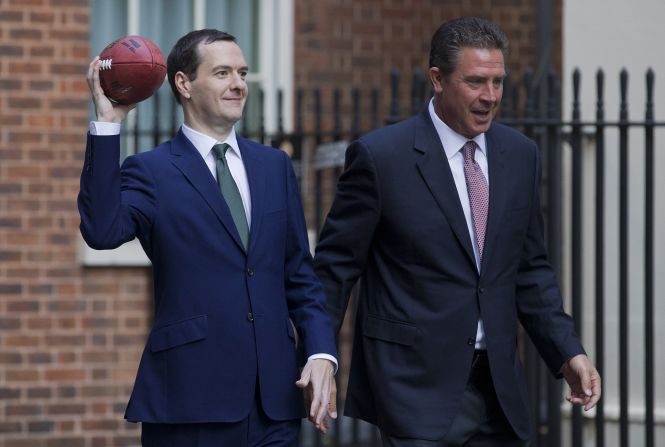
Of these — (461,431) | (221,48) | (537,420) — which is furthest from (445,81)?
(537,420)

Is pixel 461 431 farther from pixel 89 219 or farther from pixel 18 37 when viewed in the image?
pixel 18 37

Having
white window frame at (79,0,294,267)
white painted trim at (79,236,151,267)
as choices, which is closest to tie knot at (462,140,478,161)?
white painted trim at (79,236,151,267)

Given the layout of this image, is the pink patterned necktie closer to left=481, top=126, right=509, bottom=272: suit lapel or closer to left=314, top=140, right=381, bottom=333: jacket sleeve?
left=481, top=126, right=509, bottom=272: suit lapel

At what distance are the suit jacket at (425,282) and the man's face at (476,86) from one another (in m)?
0.17

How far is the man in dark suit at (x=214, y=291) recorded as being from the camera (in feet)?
13.8

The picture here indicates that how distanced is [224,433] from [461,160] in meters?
1.19

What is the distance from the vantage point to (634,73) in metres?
8.28

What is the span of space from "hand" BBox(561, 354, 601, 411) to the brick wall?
171 inches

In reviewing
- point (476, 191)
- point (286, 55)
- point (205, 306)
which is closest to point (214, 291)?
point (205, 306)

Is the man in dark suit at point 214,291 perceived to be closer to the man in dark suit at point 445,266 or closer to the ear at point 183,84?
the ear at point 183,84

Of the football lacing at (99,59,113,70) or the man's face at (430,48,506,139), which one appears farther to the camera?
the man's face at (430,48,506,139)

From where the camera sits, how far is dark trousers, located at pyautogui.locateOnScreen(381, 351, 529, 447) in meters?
4.47

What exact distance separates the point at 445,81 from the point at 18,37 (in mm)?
4589

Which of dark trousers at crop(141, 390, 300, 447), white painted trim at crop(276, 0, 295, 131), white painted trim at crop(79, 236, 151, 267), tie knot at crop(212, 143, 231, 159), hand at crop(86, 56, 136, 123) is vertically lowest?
dark trousers at crop(141, 390, 300, 447)
